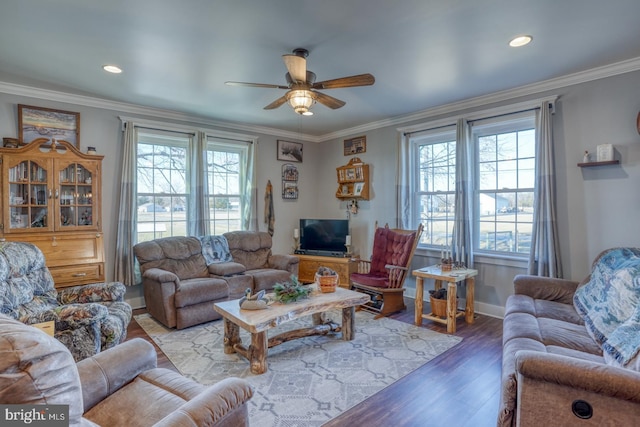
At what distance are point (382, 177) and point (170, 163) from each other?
3.28 m

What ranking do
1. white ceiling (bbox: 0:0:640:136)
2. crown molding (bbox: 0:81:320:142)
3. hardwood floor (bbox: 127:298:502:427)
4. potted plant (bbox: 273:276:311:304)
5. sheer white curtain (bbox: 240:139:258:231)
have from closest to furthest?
hardwood floor (bbox: 127:298:502:427) < white ceiling (bbox: 0:0:640:136) < potted plant (bbox: 273:276:311:304) < crown molding (bbox: 0:81:320:142) < sheer white curtain (bbox: 240:139:258:231)

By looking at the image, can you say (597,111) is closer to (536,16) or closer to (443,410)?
(536,16)

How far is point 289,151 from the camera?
609cm

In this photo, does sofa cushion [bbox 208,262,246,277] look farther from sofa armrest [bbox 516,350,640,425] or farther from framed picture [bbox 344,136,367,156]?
sofa armrest [bbox 516,350,640,425]

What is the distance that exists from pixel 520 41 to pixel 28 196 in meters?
5.03

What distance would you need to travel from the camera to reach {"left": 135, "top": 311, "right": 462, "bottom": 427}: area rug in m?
2.27

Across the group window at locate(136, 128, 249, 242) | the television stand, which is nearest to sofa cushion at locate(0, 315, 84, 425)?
window at locate(136, 128, 249, 242)

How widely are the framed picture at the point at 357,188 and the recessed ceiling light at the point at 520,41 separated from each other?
306cm

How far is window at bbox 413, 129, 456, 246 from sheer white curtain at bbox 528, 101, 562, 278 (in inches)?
42.4

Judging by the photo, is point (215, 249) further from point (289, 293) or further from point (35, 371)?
point (35, 371)

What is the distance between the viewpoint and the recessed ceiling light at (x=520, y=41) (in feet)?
8.73

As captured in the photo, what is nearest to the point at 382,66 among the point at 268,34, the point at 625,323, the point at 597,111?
the point at 268,34

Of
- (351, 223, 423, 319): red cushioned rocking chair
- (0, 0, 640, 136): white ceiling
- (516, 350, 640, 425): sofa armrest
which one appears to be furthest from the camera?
(351, 223, 423, 319): red cushioned rocking chair

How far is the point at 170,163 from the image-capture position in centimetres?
484
